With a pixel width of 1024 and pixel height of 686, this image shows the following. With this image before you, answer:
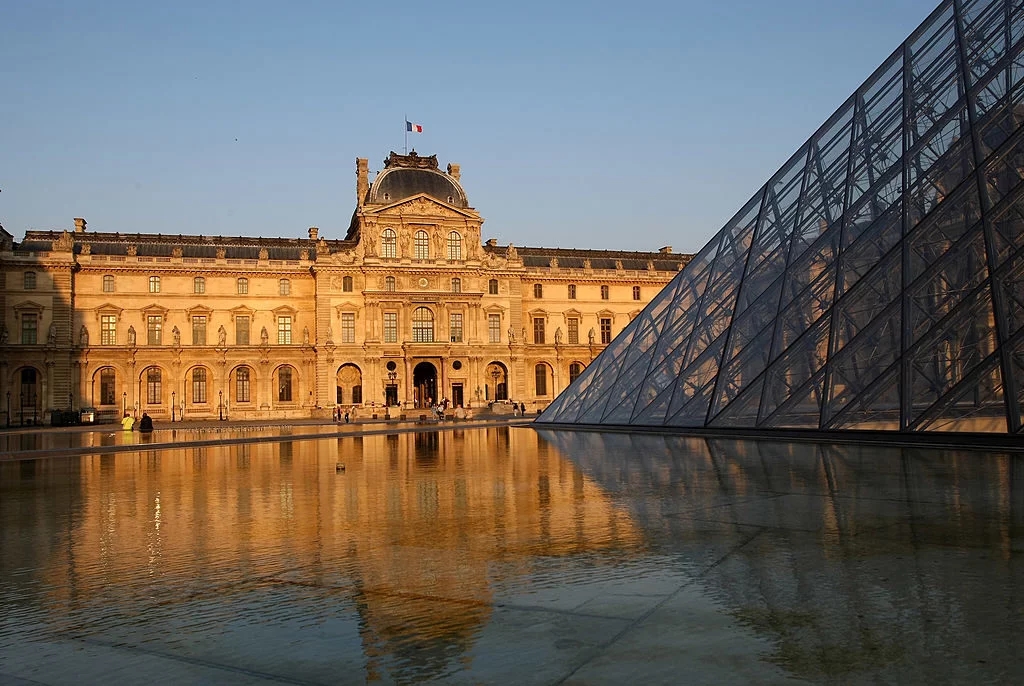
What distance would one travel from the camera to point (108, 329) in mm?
57094

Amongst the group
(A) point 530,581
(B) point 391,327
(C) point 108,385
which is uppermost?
(B) point 391,327

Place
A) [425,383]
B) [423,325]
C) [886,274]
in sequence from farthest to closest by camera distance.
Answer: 1. [425,383]
2. [423,325]
3. [886,274]

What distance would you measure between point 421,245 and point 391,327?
616 cm

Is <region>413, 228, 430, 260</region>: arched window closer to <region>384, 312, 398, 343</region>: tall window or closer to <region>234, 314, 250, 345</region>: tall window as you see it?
<region>384, 312, 398, 343</region>: tall window

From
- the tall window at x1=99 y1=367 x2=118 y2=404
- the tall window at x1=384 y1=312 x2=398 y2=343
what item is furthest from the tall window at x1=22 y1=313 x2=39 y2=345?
the tall window at x1=384 y1=312 x2=398 y2=343

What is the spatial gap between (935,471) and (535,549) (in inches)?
283

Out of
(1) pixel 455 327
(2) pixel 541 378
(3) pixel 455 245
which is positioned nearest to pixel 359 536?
(1) pixel 455 327

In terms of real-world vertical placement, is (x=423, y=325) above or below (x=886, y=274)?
above

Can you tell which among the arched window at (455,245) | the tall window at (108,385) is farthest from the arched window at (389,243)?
the tall window at (108,385)

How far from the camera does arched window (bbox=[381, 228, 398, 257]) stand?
59188 mm

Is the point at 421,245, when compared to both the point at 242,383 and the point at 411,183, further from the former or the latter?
the point at 242,383

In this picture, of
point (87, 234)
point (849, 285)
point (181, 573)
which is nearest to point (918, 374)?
point (849, 285)

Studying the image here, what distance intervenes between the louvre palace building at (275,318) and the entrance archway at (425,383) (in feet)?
0.34

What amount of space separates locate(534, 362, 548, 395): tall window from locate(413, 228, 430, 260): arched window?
40.7 ft
